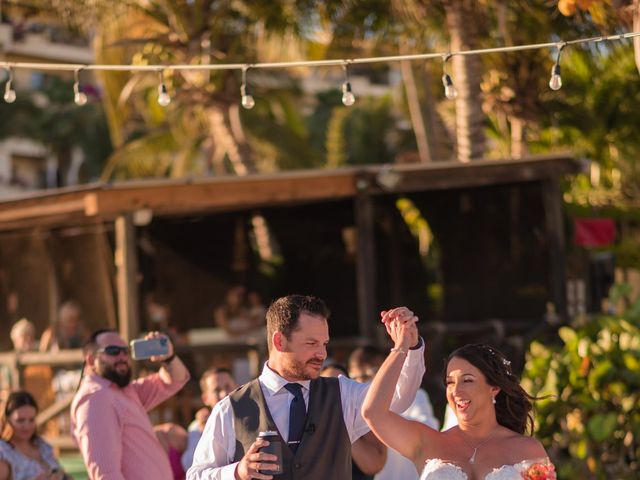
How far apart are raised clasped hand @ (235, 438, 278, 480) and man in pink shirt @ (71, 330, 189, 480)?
2.18m

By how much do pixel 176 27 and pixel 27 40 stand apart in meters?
41.7

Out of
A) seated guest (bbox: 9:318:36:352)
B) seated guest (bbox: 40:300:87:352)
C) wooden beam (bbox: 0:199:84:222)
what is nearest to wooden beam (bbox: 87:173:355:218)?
wooden beam (bbox: 0:199:84:222)

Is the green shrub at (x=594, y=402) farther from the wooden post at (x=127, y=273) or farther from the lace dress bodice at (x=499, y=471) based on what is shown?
the lace dress bodice at (x=499, y=471)

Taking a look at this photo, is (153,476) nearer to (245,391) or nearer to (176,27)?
(245,391)

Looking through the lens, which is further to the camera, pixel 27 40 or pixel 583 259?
pixel 27 40

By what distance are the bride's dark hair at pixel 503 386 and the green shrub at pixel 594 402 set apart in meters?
5.98

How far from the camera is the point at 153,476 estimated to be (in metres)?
7.19

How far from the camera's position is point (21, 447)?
8633 millimetres

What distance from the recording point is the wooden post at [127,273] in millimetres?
14523

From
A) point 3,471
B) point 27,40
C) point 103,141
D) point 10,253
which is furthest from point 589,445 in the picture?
point 27,40

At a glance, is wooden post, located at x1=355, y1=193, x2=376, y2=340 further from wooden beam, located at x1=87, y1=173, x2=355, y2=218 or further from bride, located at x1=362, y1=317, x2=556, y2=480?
bride, located at x1=362, y1=317, x2=556, y2=480

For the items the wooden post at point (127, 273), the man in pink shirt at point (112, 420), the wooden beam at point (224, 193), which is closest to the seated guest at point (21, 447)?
the man in pink shirt at point (112, 420)

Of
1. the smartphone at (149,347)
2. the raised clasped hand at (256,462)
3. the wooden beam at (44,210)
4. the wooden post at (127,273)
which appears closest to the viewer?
the raised clasped hand at (256,462)

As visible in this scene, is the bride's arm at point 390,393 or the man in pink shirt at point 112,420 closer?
the bride's arm at point 390,393
